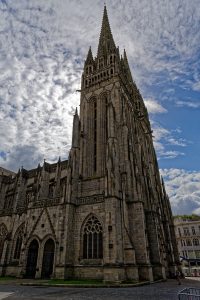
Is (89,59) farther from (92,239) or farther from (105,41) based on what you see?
(92,239)

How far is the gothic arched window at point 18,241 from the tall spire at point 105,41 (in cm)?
3165

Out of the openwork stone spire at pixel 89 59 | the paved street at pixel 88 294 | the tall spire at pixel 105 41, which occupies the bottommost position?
the paved street at pixel 88 294

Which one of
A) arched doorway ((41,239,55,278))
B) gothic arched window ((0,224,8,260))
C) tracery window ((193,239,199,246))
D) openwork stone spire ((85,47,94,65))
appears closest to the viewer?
arched doorway ((41,239,55,278))

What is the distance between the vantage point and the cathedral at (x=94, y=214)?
20156 millimetres

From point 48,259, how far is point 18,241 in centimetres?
661

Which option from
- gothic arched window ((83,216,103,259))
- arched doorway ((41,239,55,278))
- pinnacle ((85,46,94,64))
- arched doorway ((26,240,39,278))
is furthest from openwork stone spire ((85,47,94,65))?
arched doorway ((26,240,39,278))

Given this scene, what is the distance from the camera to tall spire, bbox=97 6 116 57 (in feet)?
132

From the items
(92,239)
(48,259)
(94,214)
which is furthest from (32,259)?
(94,214)

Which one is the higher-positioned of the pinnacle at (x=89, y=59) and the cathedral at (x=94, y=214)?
the pinnacle at (x=89, y=59)

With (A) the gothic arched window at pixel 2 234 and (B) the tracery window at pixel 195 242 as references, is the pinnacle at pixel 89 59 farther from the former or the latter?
(B) the tracery window at pixel 195 242

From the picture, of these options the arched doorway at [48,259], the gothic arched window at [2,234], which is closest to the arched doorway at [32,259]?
the arched doorway at [48,259]

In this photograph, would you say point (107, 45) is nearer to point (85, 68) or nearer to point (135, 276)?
point (85, 68)

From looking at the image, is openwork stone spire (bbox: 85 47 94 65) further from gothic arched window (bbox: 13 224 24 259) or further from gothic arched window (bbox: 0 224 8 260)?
gothic arched window (bbox: 0 224 8 260)

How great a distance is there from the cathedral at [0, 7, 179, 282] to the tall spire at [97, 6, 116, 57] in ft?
15.4
